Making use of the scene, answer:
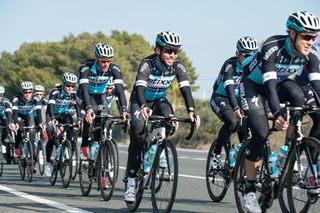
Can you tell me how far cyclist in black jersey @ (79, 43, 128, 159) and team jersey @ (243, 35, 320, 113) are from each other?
3741mm

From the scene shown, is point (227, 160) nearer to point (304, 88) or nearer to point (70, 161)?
point (304, 88)

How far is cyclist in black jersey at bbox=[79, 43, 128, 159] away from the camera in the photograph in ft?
37.4

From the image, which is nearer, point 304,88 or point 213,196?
point 304,88

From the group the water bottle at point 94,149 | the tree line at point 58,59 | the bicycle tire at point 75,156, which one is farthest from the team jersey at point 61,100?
the tree line at point 58,59

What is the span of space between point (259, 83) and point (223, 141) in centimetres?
273

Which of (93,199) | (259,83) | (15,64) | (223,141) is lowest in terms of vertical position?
(93,199)

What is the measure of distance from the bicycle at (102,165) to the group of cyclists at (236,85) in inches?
11.5

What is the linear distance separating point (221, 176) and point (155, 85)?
180 cm

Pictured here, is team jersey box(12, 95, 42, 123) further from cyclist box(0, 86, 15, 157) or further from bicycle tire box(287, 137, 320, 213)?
bicycle tire box(287, 137, 320, 213)

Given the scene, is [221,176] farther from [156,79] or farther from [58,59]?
[58,59]

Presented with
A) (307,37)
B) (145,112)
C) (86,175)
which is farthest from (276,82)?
(86,175)

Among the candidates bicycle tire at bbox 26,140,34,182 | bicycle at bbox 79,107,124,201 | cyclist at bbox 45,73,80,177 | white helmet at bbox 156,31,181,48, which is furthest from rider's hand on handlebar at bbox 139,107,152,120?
bicycle tire at bbox 26,140,34,182

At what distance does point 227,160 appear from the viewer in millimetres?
10344

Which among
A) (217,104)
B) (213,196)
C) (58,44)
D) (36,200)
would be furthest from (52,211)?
(58,44)
